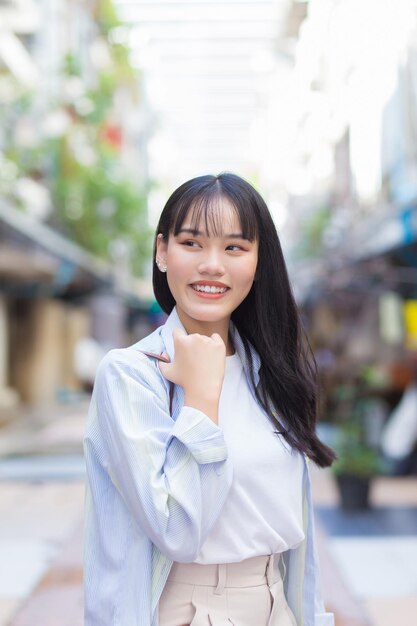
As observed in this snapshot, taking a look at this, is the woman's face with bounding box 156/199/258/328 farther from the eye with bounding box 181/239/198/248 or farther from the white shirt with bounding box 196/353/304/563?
the white shirt with bounding box 196/353/304/563

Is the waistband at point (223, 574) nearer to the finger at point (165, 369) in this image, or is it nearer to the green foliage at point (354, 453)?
the finger at point (165, 369)

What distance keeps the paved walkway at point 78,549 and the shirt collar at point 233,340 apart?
2717 millimetres

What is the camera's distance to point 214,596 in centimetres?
159

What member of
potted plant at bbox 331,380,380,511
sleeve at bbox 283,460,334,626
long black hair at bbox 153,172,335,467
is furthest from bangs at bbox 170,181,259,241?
potted plant at bbox 331,380,380,511

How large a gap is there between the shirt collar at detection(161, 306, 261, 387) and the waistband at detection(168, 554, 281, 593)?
37cm

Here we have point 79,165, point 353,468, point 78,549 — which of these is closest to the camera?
point 78,549

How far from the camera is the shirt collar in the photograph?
1.70m

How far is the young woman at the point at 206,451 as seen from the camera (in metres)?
1.46

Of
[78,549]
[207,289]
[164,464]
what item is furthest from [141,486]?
[78,549]

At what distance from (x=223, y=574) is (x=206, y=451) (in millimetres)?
300

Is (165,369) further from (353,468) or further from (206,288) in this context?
(353,468)

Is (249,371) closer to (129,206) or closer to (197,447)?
(197,447)

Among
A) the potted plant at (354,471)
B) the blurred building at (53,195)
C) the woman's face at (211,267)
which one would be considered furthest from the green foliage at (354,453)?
the blurred building at (53,195)

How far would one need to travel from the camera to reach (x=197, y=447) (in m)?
1.44
